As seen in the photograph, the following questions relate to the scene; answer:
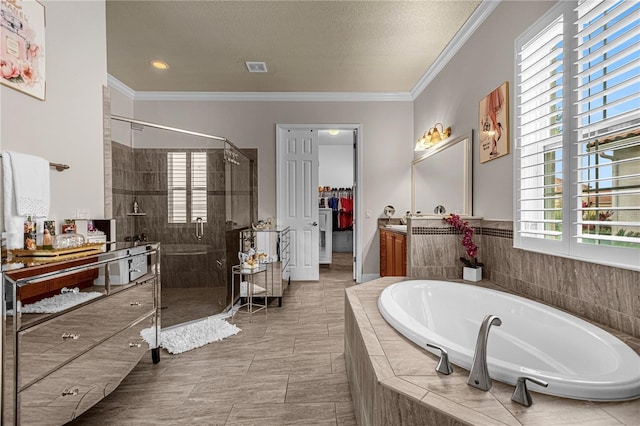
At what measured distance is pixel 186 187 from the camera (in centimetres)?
321

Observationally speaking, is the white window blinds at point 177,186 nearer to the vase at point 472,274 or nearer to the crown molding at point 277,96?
the crown molding at point 277,96

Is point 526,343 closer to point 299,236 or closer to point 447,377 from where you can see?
point 447,377

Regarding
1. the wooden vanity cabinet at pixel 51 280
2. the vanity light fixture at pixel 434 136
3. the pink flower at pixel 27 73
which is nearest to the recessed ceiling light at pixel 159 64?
the pink flower at pixel 27 73

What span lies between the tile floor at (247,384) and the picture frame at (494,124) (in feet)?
6.56

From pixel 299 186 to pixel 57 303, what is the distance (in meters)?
3.42

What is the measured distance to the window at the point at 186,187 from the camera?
3.14 metres

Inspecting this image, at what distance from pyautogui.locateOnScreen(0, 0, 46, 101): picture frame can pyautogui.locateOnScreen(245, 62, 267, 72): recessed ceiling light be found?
1998 mm

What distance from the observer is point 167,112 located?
14.5 ft

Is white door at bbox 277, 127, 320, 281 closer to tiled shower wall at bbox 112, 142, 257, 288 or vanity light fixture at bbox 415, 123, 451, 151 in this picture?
tiled shower wall at bbox 112, 142, 257, 288

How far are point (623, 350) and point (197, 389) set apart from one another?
2112mm

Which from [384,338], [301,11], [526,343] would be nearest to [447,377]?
[384,338]

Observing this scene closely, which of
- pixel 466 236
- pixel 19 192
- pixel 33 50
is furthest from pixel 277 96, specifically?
pixel 19 192

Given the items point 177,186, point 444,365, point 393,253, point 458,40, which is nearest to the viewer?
point 444,365

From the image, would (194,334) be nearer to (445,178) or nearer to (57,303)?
(57,303)
